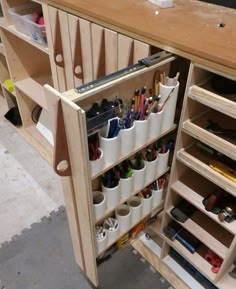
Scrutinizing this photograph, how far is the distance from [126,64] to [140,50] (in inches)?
3.5

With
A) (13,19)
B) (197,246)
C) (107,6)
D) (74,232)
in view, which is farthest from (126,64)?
(13,19)

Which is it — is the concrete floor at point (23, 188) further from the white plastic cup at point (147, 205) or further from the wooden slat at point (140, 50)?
the wooden slat at point (140, 50)

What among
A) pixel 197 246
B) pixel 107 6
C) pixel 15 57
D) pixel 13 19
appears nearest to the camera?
pixel 107 6

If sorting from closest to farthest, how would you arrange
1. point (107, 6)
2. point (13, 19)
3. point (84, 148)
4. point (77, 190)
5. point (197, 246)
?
point (84, 148), point (77, 190), point (107, 6), point (197, 246), point (13, 19)

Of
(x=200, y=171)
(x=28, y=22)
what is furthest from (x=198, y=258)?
(x=28, y=22)

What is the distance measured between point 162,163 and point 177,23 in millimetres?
479

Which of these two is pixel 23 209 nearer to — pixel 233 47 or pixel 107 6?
pixel 107 6

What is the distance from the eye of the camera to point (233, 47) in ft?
2.41

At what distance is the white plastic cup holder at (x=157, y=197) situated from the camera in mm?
1161

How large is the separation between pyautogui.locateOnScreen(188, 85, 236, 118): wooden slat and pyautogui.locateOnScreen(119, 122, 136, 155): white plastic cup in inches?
→ 7.9

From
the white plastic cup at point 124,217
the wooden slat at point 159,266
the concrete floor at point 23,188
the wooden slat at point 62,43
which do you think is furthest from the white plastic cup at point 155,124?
the concrete floor at point 23,188

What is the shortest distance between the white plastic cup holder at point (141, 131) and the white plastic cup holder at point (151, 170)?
0.14 metres

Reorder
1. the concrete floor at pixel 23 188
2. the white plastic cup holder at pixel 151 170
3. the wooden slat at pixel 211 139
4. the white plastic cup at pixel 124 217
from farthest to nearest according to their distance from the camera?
the concrete floor at pixel 23 188 < the white plastic cup at pixel 124 217 < the white plastic cup holder at pixel 151 170 < the wooden slat at pixel 211 139

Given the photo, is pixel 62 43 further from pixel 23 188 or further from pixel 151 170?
pixel 23 188
